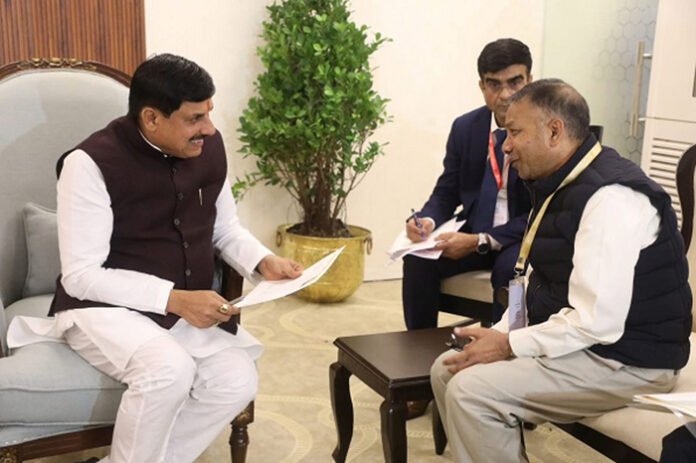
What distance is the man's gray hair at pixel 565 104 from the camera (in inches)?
83.7

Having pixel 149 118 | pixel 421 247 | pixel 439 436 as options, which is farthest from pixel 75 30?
pixel 439 436

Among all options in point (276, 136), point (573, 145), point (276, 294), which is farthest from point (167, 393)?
point (276, 136)

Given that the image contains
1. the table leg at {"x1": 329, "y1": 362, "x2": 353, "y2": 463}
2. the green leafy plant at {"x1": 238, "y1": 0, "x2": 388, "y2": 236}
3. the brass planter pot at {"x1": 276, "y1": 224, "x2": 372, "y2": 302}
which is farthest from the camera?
the brass planter pot at {"x1": 276, "y1": 224, "x2": 372, "y2": 302}

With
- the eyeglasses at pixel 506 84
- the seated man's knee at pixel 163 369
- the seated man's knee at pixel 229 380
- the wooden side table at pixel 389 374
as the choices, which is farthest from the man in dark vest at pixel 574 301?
the eyeglasses at pixel 506 84

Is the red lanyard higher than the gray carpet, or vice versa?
the red lanyard

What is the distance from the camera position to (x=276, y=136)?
13.5 ft

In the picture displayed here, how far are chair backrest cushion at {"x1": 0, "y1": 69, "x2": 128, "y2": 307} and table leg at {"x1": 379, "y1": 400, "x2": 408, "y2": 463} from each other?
1.20 m

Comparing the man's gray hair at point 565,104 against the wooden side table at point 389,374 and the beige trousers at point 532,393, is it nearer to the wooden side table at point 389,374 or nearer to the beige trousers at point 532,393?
the beige trousers at point 532,393

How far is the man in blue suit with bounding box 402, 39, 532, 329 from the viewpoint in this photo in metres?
3.06

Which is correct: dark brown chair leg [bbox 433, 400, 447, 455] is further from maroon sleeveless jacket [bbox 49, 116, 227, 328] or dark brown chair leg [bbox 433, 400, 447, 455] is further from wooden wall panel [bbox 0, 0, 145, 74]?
wooden wall panel [bbox 0, 0, 145, 74]

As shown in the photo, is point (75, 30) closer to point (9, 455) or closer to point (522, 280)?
point (9, 455)

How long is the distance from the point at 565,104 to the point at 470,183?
1.16 meters

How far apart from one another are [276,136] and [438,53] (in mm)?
1183

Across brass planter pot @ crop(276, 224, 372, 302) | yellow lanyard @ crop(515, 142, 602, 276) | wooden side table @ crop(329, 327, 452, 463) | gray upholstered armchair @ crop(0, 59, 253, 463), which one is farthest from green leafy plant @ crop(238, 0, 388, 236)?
yellow lanyard @ crop(515, 142, 602, 276)
